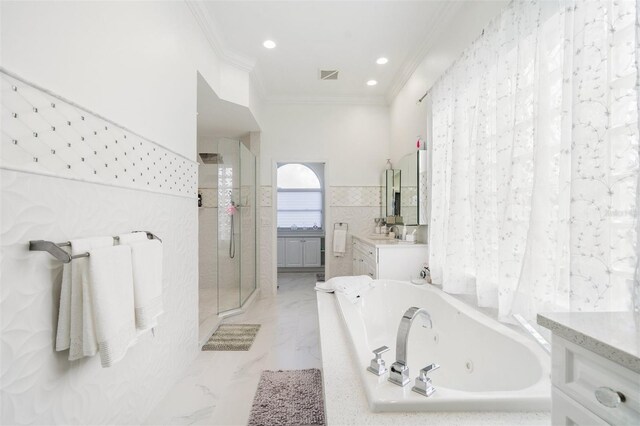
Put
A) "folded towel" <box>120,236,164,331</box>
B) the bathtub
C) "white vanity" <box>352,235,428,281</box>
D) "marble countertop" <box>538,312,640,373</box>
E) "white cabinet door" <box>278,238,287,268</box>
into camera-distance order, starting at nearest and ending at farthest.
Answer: "marble countertop" <box>538,312,640,373</box> → the bathtub → "folded towel" <box>120,236,164,331</box> → "white vanity" <box>352,235,428,281</box> → "white cabinet door" <box>278,238,287,268</box>

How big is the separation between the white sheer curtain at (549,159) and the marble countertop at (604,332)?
0.33 m

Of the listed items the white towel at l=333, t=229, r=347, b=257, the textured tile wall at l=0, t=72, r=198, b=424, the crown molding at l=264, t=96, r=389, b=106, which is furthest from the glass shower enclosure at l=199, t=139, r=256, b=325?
the textured tile wall at l=0, t=72, r=198, b=424

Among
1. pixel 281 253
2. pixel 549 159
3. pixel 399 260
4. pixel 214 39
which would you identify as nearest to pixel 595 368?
pixel 549 159

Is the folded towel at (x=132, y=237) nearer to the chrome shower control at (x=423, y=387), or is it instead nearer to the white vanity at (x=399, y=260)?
the chrome shower control at (x=423, y=387)

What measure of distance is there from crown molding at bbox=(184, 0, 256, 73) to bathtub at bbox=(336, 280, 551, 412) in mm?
2497

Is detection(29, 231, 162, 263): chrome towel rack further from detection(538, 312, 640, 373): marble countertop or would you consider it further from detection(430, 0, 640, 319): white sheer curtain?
detection(430, 0, 640, 319): white sheer curtain

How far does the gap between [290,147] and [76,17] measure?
3222 millimetres

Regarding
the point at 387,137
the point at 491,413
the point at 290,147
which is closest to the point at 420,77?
the point at 387,137

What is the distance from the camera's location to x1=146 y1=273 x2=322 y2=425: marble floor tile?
1.71 m

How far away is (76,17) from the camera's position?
1129 mm

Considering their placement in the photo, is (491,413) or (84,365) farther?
(84,365)

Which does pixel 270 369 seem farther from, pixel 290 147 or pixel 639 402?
pixel 290 147

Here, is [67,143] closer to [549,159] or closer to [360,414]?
[360,414]

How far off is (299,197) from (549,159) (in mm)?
5389
